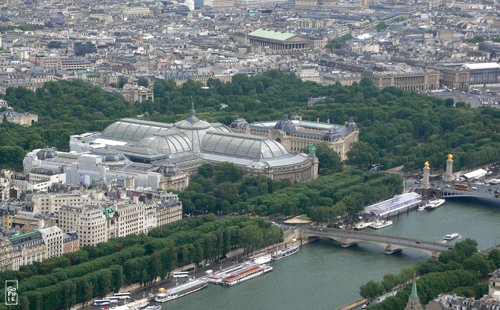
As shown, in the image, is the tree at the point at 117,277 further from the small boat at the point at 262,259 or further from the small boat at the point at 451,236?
the small boat at the point at 451,236

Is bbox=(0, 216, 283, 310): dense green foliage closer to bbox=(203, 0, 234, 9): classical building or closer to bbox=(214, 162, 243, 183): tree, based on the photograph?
bbox=(214, 162, 243, 183): tree

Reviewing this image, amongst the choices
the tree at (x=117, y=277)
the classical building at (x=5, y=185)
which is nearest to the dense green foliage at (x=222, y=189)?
the classical building at (x=5, y=185)

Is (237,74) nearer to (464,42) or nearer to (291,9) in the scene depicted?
(464,42)

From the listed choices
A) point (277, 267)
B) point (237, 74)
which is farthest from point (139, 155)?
point (237, 74)

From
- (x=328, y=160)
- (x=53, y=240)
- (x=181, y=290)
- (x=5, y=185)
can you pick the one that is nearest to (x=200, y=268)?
(x=181, y=290)

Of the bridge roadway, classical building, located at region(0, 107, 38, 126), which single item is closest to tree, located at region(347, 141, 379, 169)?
the bridge roadway
